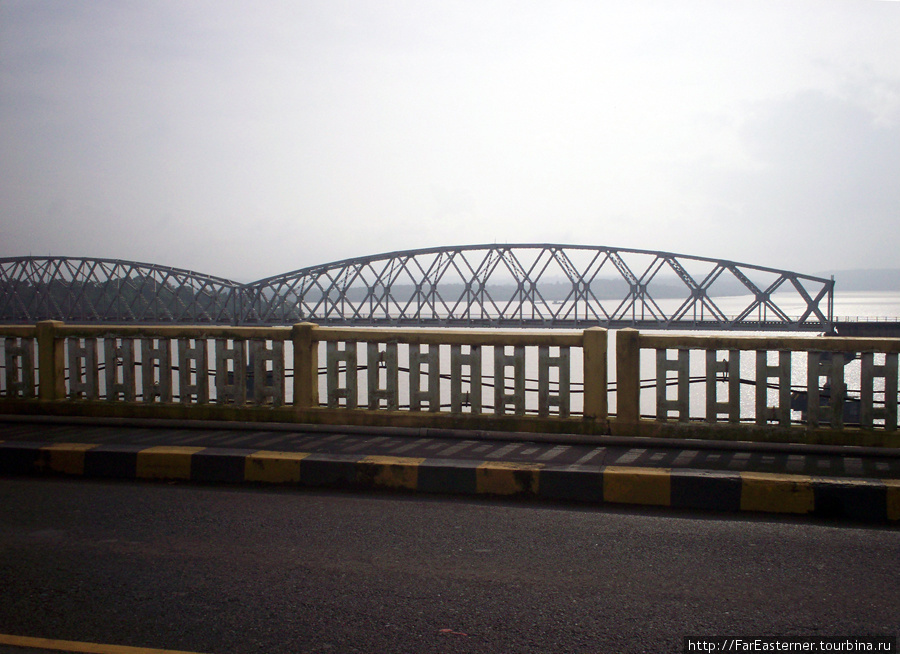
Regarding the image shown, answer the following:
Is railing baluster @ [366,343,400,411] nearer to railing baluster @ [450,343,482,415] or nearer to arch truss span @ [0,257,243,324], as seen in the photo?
railing baluster @ [450,343,482,415]

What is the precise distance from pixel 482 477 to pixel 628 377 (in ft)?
6.28

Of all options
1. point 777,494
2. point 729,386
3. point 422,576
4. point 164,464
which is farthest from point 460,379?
point 422,576

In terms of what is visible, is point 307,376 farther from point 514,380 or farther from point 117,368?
point 117,368

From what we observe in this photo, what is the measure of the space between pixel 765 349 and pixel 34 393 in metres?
7.69

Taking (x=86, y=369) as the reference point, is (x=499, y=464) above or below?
below

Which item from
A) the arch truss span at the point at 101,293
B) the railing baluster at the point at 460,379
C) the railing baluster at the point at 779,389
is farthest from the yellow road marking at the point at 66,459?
the arch truss span at the point at 101,293

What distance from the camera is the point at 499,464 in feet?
19.3

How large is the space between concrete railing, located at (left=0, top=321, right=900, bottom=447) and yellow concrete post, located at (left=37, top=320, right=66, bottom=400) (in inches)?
0.4

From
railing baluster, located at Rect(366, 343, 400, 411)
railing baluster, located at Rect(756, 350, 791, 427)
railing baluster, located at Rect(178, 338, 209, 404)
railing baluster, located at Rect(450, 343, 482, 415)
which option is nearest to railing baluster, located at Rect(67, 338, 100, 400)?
railing baluster, located at Rect(178, 338, 209, 404)

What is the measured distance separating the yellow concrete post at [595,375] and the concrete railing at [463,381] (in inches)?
0.4

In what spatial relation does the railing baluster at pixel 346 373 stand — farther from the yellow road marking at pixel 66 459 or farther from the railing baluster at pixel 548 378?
the yellow road marking at pixel 66 459

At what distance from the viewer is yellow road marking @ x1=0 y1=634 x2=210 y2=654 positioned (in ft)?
10.2

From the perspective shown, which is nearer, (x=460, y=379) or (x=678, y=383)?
(x=678, y=383)

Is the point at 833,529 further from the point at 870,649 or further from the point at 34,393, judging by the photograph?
the point at 34,393
